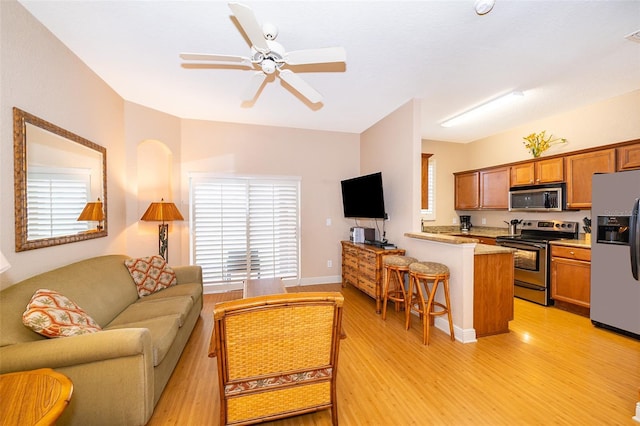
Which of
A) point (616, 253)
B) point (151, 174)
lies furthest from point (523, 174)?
point (151, 174)

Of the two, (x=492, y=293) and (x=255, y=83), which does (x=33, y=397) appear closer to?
(x=255, y=83)

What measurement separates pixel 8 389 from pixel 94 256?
2086mm

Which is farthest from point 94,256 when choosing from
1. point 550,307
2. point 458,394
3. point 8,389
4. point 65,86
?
point 550,307

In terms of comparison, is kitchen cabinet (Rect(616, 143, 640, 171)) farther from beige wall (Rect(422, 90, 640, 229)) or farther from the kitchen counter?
the kitchen counter

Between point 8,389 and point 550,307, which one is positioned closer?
point 8,389

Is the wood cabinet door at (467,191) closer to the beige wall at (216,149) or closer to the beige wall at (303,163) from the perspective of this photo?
the beige wall at (216,149)

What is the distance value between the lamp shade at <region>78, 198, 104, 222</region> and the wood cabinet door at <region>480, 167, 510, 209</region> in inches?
233

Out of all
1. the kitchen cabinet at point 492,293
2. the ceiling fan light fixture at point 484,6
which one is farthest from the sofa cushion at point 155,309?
the ceiling fan light fixture at point 484,6

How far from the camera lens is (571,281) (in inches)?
128

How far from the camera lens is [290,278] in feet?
14.9

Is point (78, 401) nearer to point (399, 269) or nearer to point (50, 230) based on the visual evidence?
point (50, 230)

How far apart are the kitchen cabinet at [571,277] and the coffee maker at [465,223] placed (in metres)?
1.77

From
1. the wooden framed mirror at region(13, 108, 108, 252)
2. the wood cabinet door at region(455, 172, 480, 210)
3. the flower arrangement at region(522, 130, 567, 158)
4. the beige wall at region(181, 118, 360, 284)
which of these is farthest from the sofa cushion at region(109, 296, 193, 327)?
the flower arrangement at region(522, 130, 567, 158)

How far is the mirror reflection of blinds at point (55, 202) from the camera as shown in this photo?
77.3 inches
